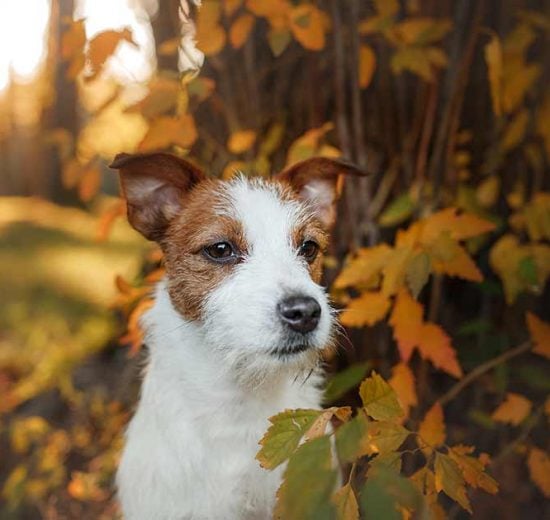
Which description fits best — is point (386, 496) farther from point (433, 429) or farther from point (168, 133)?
point (168, 133)

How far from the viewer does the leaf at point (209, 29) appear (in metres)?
2.54

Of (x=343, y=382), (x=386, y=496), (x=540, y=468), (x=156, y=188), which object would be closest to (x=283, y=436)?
(x=386, y=496)

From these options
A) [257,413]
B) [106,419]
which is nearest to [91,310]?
[106,419]

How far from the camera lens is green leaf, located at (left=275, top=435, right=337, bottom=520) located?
132 centimetres

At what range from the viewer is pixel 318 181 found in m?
2.53

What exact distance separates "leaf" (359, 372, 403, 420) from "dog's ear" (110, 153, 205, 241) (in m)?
1.00

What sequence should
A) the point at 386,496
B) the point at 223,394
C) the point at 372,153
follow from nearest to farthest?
the point at 386,496 → the point at 223,394 → the point at 372,153

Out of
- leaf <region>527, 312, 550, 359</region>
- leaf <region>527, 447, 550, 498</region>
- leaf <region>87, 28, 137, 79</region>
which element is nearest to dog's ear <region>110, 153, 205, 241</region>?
leaf <region>87, 28, 137, 79</region>

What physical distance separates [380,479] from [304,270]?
88 cm

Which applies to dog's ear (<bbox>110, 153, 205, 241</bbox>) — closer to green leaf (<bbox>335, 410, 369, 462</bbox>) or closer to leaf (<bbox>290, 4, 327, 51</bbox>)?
leaf (<bbox>290, 4, 327, 51</bbox>)

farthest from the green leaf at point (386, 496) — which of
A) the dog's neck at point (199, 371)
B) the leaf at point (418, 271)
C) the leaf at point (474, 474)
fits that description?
the leaf at point (418, 271)

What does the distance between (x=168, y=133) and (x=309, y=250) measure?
0.82m

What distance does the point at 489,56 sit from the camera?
2.48 metres

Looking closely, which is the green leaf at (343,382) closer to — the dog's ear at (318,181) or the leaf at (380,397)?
the dog's ear at (318,181)
